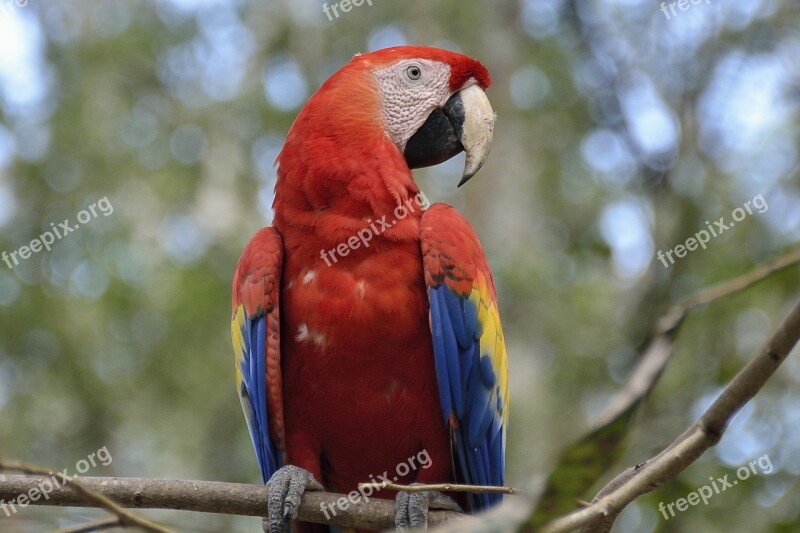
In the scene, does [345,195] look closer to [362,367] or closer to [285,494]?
[362,367]

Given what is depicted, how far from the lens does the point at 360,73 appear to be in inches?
108

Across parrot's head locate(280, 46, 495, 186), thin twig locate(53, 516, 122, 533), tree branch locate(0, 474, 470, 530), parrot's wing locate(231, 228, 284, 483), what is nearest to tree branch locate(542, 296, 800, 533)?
tree branch locate(0, 474, 470, 530)

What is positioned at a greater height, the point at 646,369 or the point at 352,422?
the point at 646,369

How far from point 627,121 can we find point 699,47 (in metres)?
0.61

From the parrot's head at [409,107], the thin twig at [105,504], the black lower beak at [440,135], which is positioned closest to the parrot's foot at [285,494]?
the thin twig at [105,504]

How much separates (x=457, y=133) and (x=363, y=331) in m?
0.83

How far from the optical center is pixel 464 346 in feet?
8.03

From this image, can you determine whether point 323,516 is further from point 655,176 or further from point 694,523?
point 655,176

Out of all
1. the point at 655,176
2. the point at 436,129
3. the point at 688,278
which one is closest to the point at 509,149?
the point at 655,176

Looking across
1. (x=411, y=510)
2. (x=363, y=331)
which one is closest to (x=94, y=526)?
(x=411, y=510)

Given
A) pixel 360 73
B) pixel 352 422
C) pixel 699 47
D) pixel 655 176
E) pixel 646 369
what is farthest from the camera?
pixel 699 47

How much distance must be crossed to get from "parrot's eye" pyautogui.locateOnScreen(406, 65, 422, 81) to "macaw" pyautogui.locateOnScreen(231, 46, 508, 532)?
0.28m

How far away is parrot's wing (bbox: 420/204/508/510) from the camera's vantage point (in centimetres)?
238

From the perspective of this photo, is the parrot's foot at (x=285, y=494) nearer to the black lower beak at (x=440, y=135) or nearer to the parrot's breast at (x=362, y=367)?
the parrot's breast at (x=362, y=367)
